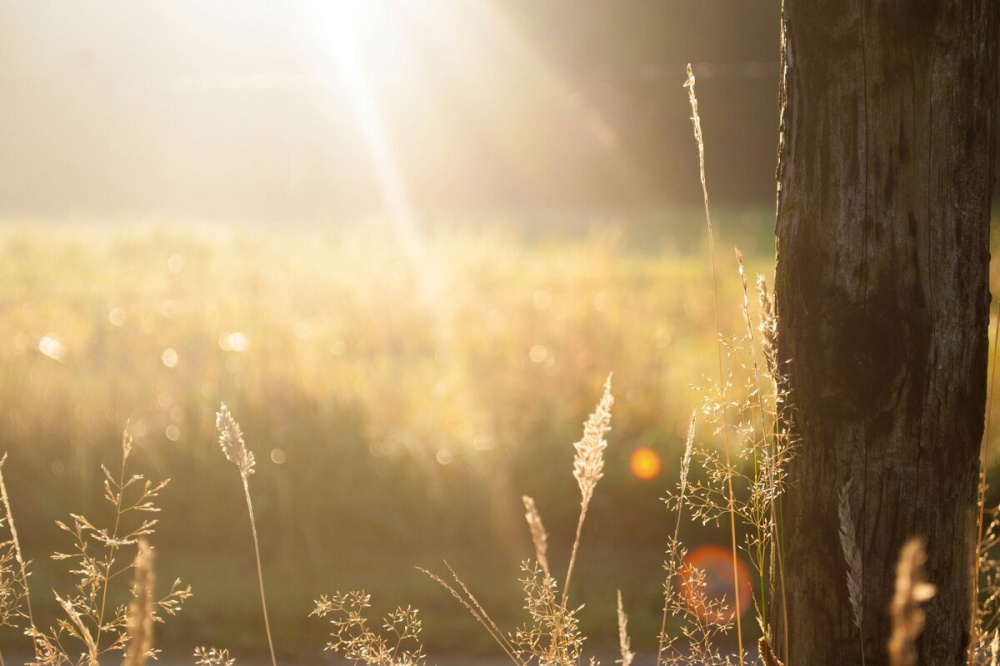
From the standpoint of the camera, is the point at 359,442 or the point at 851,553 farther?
the point at 359,442

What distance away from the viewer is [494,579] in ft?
15.1

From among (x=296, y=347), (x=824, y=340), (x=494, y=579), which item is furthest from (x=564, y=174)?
(x=824, y=340)

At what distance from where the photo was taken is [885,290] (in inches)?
67.2

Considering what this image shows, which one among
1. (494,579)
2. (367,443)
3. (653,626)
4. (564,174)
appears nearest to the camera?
(653,626)

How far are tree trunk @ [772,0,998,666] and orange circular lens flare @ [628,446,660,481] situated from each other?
10.5 ft

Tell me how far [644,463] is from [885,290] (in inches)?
136

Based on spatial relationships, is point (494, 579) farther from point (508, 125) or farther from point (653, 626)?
point (508, 125)

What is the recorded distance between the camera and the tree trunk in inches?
66.3

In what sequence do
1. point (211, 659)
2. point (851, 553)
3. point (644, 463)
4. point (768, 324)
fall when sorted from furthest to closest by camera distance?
point (644, 463), point (211, 659), point (768, 324), point (851, 553)

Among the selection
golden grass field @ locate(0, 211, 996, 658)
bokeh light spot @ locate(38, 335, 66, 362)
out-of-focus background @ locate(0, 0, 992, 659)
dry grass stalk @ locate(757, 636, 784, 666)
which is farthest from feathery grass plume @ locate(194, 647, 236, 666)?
bokeh light spot @ locate(38, 335, 66, 362)

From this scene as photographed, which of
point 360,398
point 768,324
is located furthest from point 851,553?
point 360,398

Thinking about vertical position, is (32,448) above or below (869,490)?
below

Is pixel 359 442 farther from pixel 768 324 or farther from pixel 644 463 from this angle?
pixel 768 324

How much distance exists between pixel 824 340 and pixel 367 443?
3.64 meters
